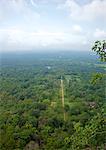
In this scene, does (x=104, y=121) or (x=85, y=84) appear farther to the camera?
(x=85, y=84)

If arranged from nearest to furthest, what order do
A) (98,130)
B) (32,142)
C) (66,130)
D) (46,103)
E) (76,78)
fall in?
(98,130) → (32,142) → (66,130) → (46,103) → (76,78)

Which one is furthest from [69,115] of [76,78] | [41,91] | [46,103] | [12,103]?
[76,78]

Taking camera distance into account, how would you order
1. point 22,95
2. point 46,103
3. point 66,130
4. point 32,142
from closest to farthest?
point 32,142 → point 66,130 → point 46,103 → point 22,95

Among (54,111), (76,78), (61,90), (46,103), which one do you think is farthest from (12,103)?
(76,78)

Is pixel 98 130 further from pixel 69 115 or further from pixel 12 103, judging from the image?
pixel 12 103

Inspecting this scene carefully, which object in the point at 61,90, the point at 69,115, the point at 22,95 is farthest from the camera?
the point at 61,90

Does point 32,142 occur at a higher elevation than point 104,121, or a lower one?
lower

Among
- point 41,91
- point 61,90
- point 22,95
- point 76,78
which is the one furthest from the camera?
point 76,78

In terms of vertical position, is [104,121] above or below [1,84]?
above

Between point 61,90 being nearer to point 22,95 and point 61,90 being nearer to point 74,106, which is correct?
point 22,95
